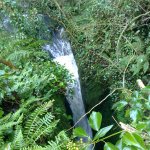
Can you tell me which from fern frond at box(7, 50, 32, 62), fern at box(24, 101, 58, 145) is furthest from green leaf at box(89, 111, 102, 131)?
fern frond at box(7, 50, 32, 62)

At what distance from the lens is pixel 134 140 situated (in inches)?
43.6

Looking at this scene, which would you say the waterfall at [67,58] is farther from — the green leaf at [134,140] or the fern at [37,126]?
the green leaf at [134,140]

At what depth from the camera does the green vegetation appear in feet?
8.99

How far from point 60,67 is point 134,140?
3346 mm

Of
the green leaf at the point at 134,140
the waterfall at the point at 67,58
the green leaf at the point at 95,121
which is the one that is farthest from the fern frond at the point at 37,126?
the waterfall at the point at 67,58

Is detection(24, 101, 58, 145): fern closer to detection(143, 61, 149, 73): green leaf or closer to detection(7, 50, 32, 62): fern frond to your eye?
detection(7, 50, 32, 62): fern frond

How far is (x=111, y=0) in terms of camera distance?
Answer: 5969 millimetres

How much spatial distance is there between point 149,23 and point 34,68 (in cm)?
278

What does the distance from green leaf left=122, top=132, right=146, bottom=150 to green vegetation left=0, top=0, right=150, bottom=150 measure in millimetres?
323

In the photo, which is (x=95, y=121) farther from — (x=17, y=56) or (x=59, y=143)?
(x=17, y=56)

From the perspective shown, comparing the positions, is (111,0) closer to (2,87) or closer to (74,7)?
(74,7)

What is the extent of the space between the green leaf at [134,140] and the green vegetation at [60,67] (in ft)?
1.06

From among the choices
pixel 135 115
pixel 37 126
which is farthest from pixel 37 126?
pixel 135 115

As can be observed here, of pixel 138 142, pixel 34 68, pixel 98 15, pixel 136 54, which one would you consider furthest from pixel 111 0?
pixel 138 142
